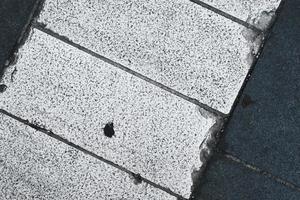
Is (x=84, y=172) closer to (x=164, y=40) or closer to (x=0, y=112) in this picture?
(x=0, y=112)

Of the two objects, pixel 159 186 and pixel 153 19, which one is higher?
pixel 153 19

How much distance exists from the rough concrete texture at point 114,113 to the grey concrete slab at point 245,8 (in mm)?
709

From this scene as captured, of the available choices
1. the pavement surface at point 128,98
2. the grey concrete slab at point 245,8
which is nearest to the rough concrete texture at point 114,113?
the pavement surface at point 128,98

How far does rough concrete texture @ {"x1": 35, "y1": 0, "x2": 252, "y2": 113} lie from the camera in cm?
253

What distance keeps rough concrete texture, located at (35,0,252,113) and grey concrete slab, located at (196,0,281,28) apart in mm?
69

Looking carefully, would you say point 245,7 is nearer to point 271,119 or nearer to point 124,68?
Result: point 271,119

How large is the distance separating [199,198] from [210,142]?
15.4 inches

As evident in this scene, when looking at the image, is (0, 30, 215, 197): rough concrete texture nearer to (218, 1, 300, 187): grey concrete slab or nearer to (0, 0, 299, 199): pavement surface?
(0, 0, 299, 199): pavement surface

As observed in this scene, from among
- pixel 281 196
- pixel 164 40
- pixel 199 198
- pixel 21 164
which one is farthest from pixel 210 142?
pixel 21 164

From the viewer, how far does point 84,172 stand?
2.50 meters

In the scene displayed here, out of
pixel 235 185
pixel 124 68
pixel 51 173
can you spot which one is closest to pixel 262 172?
pixel 235 185

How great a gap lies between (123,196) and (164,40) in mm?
1108

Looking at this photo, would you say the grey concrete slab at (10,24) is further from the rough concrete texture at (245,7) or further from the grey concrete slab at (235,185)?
the grey concrete slab at (235,185)

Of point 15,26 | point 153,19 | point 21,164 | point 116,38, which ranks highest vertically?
point 153,19
